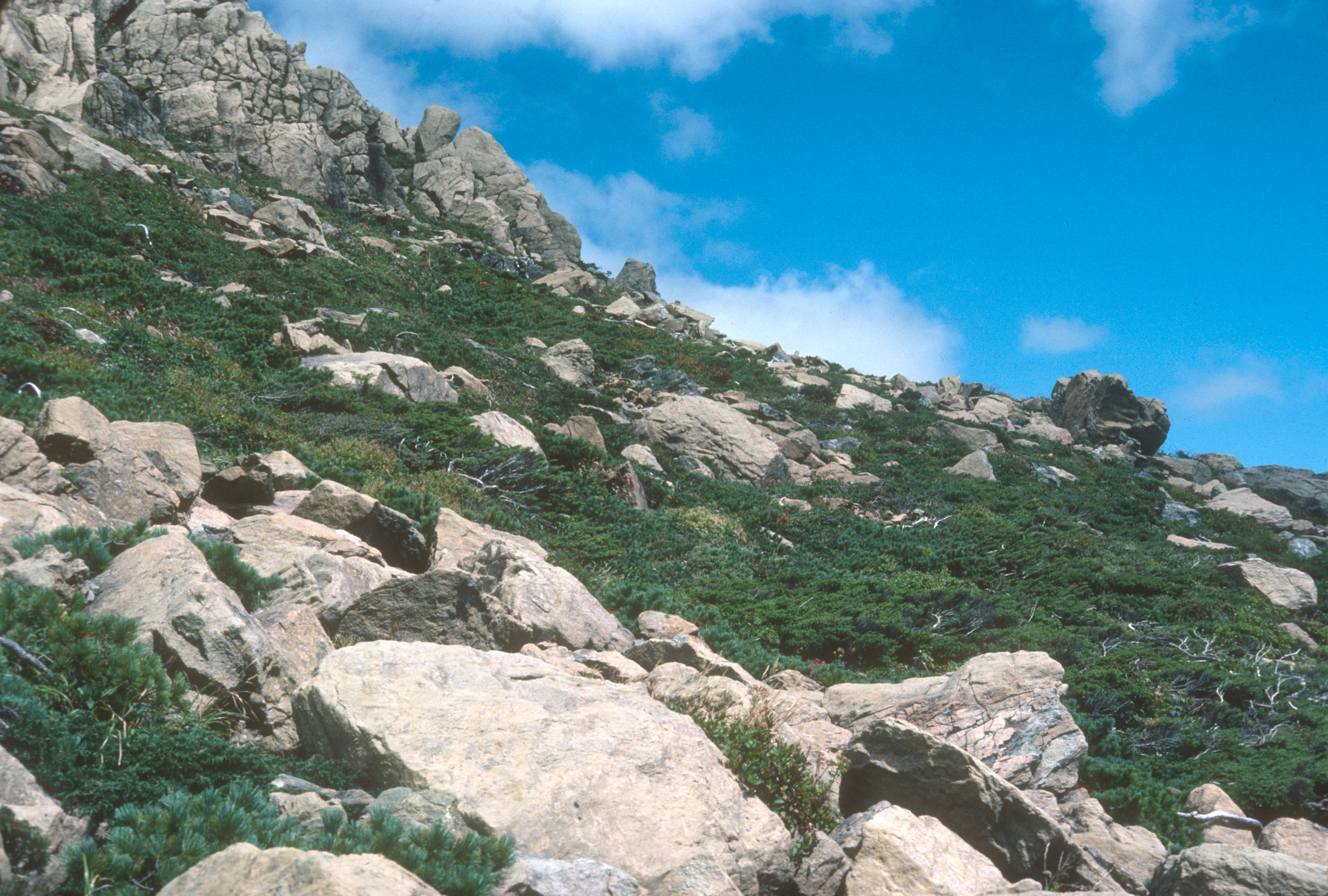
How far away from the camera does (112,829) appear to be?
13.0ft

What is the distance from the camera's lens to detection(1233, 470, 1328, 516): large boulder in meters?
38.3

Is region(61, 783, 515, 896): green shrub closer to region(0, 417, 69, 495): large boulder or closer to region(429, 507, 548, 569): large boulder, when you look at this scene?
region(0, 417, 69, 495): large boulder

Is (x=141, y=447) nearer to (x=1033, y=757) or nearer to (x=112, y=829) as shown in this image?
(x=112, y=829)

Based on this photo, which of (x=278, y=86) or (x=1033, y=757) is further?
(x=278, y=86)

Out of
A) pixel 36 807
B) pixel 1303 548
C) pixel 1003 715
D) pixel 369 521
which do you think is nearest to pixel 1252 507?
pixel 1303 548

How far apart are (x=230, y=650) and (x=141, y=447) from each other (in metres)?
4.94

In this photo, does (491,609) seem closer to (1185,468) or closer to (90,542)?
(90,542)

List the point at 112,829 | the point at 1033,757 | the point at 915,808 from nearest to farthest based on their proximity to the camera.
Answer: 1. the point at 112,829
2. the point at 915,808
3. the point at 1033,757

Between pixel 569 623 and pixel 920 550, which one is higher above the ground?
pixel 920 550

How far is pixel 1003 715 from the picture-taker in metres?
8.23

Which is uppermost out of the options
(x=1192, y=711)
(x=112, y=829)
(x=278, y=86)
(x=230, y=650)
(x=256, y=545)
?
(x=278, y=86)

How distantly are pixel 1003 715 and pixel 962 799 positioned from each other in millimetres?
1985

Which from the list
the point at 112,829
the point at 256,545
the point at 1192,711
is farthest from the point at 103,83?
the point at 1192,711

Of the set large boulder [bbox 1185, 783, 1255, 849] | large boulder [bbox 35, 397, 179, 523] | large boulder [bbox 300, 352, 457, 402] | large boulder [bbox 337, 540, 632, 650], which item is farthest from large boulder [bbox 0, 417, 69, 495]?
large boulder [bbox 1185, 783, 1255, 849]
